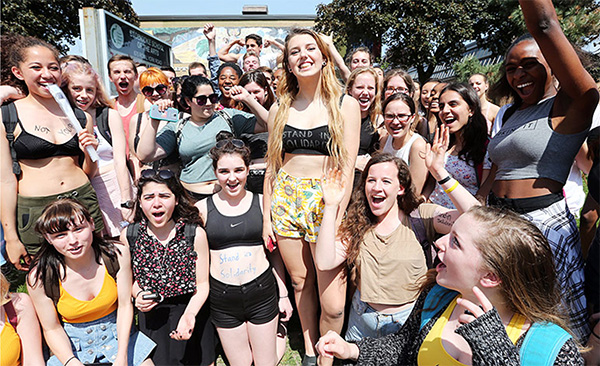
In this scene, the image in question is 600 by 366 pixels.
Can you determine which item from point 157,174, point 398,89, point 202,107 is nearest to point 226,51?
point 202,107

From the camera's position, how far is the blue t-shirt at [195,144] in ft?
10.2

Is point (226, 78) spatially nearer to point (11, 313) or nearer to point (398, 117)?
point (398, 117)

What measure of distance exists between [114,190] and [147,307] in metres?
1.23

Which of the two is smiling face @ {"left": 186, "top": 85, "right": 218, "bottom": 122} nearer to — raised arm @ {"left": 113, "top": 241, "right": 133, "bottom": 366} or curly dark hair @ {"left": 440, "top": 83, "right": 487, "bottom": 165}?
raised arm @ {"left": 113, "top": 241, "right": 133, "bottom": 366}

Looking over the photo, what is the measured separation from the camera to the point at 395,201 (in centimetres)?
244

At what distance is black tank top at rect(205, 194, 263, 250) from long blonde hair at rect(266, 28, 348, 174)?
0.41m

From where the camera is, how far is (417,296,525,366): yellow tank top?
1.38 metres

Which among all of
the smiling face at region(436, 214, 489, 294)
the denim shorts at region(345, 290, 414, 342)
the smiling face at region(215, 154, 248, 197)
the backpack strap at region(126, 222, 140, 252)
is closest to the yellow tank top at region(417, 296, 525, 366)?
the smiling face at region(436, 214, 489, 294)

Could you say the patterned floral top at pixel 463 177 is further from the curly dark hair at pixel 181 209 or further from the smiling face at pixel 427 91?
the smiling face at pixel 427 91

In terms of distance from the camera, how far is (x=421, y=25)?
59.8 feet

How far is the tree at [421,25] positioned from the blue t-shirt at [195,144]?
58.4 feet

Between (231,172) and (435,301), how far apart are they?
5.51ft

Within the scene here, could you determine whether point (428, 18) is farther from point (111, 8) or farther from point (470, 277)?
point (470, 277)

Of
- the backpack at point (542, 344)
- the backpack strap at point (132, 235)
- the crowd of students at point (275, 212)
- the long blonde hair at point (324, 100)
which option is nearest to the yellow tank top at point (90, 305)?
the crowd of students at point (275, 212)
